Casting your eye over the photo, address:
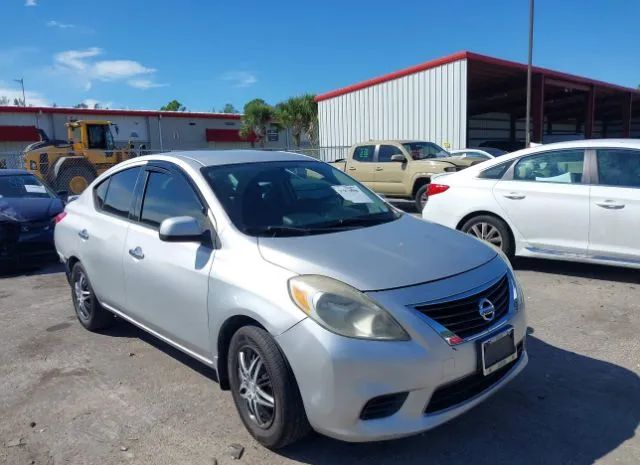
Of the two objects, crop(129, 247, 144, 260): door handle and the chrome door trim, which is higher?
crop(129, 247, 144, 260): door handle

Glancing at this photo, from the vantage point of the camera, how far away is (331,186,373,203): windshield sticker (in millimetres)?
3902

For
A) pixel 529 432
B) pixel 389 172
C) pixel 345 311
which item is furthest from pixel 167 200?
pixel 389 172

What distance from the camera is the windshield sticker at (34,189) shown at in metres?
8.83

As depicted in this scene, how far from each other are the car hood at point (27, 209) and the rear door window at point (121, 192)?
13.1ft

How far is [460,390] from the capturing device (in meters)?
2.70

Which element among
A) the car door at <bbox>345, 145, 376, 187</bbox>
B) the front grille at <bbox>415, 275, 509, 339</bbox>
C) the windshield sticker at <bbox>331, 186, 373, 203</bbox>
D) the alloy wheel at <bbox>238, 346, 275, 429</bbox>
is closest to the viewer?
the front grille at <bbox>415, 275, 509, 339</bbox>

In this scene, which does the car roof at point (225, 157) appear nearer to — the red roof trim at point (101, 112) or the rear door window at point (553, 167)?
the rear door window at point (553, 167)

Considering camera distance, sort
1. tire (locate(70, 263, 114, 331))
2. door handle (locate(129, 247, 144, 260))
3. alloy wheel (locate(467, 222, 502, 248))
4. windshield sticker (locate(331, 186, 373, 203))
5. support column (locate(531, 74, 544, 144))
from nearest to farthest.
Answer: door handle (locate(129, 247, 144, 260)) → windshield sticker (locate(331, 186, 373, 203)) → tire (locate(70, 263, 114, 331)) → alloy wheel (locate(467, 222, 502, 248)) → support column (locate(531, 74, 544, 144))

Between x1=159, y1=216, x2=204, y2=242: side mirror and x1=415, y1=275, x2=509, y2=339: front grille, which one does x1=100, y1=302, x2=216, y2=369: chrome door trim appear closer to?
x1=159, y1=216, x2=204, y2=242: side mirror

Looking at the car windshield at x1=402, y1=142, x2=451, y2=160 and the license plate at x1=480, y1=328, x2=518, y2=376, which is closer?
the license plate at x1=480, y1=328, x2=518, y2=376

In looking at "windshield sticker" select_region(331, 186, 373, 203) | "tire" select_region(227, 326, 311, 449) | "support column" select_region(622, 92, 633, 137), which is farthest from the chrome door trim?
"support column" select_region(622, 92, 633, 137)

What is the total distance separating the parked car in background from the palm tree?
33221 millimetres

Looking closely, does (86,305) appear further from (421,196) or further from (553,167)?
(421,196)

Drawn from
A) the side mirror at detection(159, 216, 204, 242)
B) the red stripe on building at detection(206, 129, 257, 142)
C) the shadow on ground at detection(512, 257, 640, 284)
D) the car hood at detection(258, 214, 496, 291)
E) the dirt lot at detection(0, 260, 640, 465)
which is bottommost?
the dirt lot at detection(0, 260, 640, 465)
